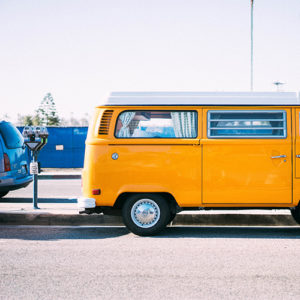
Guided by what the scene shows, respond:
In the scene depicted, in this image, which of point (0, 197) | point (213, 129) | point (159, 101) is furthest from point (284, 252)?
point (0, 197)

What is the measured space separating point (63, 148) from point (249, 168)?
54.4 ft

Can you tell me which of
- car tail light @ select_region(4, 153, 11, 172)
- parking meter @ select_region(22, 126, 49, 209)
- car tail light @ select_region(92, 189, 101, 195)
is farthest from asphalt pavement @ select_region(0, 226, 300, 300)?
car tail light @ select_region(4, 153, 11, 172)

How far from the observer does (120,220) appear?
8.15 metres

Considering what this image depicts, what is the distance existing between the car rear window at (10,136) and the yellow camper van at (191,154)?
4357mm

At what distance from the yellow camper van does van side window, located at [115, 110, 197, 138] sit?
15 mm

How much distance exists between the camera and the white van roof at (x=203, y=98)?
725 centimetres

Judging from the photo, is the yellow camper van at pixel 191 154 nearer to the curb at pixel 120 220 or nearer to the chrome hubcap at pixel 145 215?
the chrome hubcap at pixel 145 215

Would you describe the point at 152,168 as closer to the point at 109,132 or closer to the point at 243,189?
the point at 109,132

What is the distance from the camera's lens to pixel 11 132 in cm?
1131

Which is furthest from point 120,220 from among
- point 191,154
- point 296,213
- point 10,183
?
point 10,183

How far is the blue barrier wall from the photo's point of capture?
22750mm

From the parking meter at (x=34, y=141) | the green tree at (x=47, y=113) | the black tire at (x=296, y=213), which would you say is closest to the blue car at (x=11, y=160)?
the parking meter at (x=34, y=141)

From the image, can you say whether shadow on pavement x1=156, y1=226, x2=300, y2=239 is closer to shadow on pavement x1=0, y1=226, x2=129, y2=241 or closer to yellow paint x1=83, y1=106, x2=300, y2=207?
yellow paint x1=83, y1=106, x2=300, y2=207

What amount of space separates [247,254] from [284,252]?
50cm
